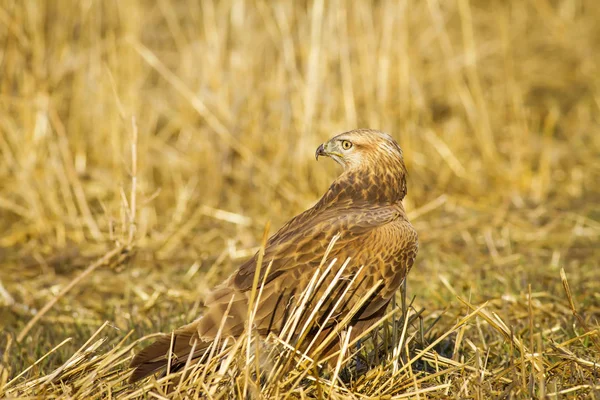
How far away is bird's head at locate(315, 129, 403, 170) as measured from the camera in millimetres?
3686

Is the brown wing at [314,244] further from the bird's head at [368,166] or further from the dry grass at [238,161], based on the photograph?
the dry grass at [238,161]

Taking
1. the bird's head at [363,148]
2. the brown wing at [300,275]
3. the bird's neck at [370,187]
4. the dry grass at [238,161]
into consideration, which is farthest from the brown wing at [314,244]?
the dry grass at [238,161]

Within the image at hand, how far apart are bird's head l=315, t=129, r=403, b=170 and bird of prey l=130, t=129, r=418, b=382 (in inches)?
10.3

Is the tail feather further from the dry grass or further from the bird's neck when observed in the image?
the dry grass

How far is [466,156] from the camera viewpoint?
7445mm

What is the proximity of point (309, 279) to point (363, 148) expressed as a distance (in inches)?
31.5

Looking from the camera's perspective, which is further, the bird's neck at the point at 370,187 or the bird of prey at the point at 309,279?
the bird's neck at the point at 370,187

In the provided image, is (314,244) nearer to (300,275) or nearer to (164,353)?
(300,275)

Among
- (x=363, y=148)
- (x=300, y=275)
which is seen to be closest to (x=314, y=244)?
(x=300, y=275)

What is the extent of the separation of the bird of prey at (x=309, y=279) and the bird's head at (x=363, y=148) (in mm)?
263

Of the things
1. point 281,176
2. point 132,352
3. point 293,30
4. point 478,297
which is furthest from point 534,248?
point 132,352

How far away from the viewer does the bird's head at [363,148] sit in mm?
3686

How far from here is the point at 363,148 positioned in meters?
3.72

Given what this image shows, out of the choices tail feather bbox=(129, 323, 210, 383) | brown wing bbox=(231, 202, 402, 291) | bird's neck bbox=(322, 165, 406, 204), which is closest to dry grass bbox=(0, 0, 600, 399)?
bird's neck bbox=(322, 165, 406, 204)
